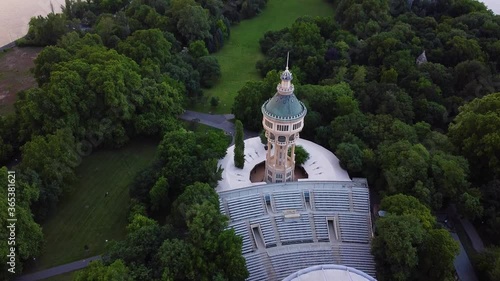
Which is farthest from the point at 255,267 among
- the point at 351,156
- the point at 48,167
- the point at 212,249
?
the point at 48,167

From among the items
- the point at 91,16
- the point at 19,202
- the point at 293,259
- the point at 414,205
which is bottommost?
the point at 293,259

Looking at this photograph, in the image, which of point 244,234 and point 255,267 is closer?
point 255,267

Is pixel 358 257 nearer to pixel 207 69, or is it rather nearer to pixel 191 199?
pixel 191 199

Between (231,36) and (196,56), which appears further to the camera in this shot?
(231,36)

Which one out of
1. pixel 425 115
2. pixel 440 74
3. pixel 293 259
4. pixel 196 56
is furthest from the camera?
pixel 196 56

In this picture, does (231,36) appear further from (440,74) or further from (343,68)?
(440,74)

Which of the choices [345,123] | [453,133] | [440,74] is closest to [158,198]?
[345,123]

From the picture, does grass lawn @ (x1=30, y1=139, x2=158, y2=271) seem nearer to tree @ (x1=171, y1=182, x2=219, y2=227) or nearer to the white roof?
tree @ (x1=171, y1=182, x2=219, y2=227)

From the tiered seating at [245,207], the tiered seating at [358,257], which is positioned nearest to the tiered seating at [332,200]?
the tiered seating at [358,257]
